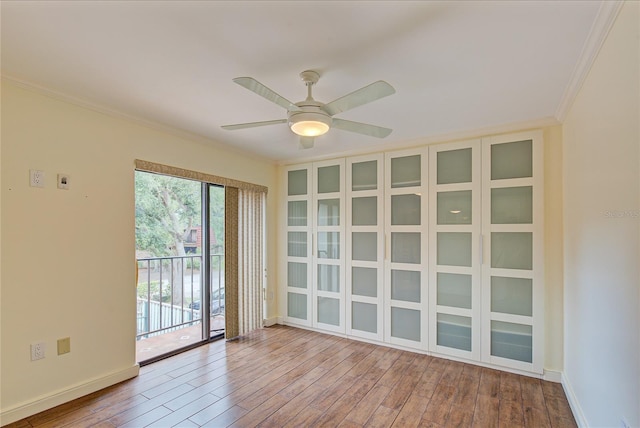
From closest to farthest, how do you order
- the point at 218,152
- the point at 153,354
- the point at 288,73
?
the point at 288,73
the point at 153,354
the point at 218,152

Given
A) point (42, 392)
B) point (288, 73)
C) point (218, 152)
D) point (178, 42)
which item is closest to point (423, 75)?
point (288, 73)

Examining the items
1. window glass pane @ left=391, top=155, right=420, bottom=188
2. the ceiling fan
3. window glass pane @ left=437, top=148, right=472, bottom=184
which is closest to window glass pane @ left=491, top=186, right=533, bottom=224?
window glass pane @ left=437, top=148, right=472, bottom=184

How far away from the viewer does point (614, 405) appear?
5.26ft

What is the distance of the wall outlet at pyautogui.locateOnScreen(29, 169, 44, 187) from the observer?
2.31 m

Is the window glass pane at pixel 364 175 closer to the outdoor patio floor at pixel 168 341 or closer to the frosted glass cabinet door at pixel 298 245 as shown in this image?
the frosted glass cabinet door at pixel 298 245

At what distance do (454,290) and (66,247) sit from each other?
368cm

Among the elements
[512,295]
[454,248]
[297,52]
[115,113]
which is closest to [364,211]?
[454,248]

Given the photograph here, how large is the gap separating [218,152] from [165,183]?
0.88 meters

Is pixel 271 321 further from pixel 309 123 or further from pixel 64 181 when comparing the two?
pixel 309 123

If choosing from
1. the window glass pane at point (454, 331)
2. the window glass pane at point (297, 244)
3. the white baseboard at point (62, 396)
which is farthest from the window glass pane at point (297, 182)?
the white baseboard at point (62, 396)

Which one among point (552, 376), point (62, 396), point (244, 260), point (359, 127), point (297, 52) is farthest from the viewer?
point (244, 260)

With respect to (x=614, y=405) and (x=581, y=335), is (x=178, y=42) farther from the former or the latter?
(x=581, y=335)

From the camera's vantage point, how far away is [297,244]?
461 centimetres

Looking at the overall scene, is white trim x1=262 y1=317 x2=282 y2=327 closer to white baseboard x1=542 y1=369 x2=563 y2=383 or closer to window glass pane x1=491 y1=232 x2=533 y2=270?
window glass pane x1=491 y1=232 x2=533 y2=270
